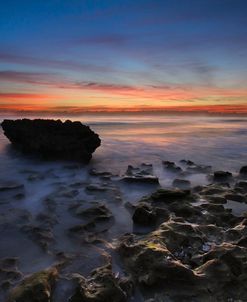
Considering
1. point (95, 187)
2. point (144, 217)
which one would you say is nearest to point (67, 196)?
point (95, 187)

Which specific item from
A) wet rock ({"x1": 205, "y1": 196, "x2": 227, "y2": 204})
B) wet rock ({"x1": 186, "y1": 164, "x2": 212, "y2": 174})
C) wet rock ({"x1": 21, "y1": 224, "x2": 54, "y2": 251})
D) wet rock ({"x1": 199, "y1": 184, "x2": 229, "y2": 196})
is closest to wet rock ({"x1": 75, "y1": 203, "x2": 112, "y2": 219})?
wet rock ({"x1": 21, "y1": 224, "x2": 54, "y2": 251})

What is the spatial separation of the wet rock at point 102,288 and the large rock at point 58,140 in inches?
304

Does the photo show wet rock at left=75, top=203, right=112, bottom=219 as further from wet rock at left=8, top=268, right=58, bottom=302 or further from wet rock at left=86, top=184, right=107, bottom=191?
wet rock at left=8, top=268, right=58, bottom=302

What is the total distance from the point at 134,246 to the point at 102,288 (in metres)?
1.03

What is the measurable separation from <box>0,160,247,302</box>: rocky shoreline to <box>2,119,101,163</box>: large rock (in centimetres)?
371

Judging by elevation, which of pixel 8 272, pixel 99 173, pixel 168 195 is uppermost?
pixel 168 195

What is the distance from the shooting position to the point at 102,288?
3.69 meters

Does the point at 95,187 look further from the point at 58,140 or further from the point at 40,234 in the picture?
the point at 58,140

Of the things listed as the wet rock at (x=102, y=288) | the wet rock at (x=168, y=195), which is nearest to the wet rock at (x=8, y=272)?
the wet rock at (x=102, y=288)

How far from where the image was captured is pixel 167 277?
12.8ft

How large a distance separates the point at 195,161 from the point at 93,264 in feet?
28.7

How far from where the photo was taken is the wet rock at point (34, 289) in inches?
137

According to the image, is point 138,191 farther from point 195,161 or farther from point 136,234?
point 195,161

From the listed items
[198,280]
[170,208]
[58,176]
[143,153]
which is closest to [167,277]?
[198,280]
